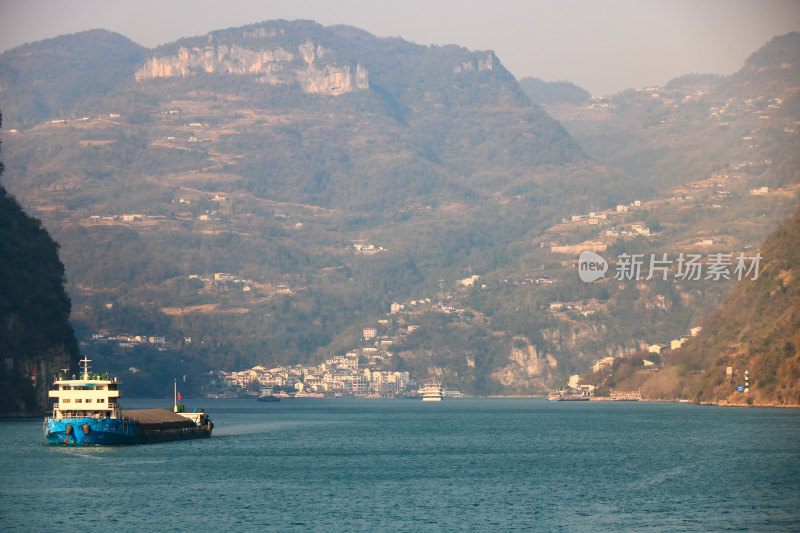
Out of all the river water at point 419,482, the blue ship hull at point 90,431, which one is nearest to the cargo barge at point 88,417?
the blue ship hull at point 90,431

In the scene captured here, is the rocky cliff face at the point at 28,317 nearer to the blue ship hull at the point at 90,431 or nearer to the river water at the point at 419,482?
the river water at the point at 419,482

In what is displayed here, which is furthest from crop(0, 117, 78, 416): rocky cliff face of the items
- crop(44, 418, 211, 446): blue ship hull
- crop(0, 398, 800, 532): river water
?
crop(44, 418, 211, 446): blue ship hull

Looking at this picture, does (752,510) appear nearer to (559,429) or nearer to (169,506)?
(169,506)

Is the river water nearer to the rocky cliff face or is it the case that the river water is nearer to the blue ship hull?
the blue ship hull

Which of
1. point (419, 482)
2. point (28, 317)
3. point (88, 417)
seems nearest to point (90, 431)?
point (88, 417)

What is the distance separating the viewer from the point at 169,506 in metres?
82.6

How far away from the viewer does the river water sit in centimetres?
7650

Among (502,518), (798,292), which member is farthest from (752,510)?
(798,292)

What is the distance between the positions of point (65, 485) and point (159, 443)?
4186 cm

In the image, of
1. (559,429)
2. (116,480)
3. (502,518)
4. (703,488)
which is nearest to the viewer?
(502,518)

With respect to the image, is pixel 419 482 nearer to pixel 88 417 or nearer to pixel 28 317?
pixel 88 417

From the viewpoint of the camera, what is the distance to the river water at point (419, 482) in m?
76.5

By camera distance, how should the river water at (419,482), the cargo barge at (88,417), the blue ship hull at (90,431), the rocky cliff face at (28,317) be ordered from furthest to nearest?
the rocky cliff face at (28,317) → the cargo barge at (88,417) → the blue ship hull at (90,431) → the river water at (419,482)

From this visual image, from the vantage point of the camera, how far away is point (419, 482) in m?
96.1
